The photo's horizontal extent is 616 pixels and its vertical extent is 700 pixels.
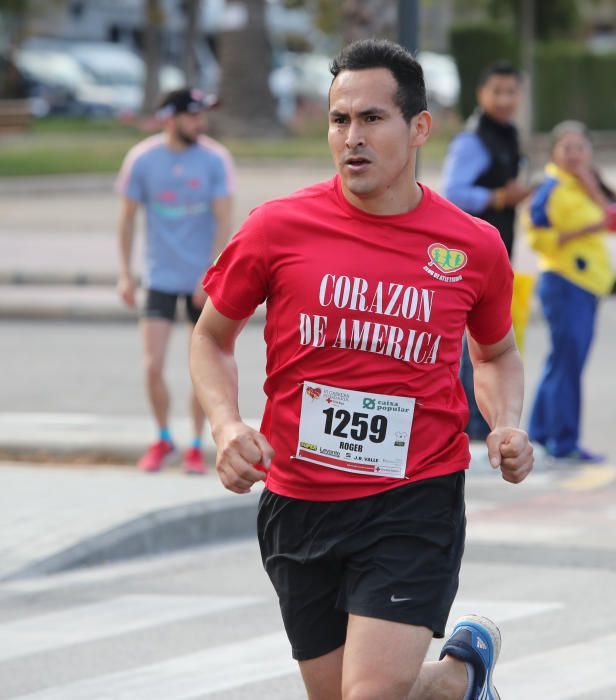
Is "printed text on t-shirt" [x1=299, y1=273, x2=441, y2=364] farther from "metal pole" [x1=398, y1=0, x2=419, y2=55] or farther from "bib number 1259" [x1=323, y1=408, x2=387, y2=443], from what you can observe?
"metal pole" [x1=398, y1=0, x2=419, y2=55]

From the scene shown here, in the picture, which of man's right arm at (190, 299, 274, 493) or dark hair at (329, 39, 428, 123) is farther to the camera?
dark hair at (329, 39, 428, 123)

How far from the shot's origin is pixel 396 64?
13.9ft

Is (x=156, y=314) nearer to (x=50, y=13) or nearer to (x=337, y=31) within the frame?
(x=337, y=31)

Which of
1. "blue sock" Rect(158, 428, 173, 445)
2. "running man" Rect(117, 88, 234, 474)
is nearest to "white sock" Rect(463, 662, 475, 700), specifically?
"running man" Rect(117, 88, 234, 474)

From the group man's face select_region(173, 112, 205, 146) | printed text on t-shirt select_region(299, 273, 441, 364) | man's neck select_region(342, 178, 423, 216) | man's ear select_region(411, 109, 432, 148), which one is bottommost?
man's face select_region(173, 112, 205, 146)

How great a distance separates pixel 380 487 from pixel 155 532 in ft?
12.5

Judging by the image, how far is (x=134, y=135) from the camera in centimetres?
4034

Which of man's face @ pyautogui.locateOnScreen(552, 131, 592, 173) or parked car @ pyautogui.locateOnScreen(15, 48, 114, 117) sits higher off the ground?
man's face @ pyautogui.locateOnScreen(552, 131, 592, 173)

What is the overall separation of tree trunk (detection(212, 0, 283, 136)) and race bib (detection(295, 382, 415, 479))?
116 ft

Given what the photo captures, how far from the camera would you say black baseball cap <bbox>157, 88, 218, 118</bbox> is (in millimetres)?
9227

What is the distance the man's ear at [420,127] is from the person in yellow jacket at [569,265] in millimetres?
5598

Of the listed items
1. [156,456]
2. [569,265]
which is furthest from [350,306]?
[569,265]

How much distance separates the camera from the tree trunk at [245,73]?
38875mm

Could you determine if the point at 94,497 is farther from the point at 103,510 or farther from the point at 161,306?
the point at 161,306
